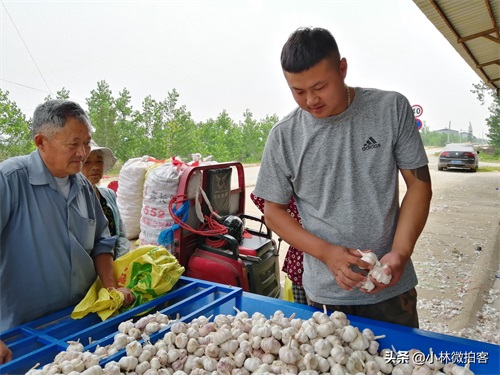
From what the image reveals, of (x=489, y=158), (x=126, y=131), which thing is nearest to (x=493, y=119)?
(x=489, y=158)

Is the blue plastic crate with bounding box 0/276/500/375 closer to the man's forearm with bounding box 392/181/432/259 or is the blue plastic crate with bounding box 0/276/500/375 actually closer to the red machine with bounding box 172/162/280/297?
the man's forearm with bounding box 392/181/432/259

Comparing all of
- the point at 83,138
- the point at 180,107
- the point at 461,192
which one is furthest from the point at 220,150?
the point at 83,138

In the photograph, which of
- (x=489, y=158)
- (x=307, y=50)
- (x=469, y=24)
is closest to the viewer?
(x=307, y=50)

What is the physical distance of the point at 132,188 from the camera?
446 centimetres

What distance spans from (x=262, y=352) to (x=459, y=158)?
19388 millimetres

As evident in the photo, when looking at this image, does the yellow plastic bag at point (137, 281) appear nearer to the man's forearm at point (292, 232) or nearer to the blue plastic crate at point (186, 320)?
the blue plastic crate at point (186, 320)

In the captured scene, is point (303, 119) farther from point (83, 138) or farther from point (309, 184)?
point (83, 138)

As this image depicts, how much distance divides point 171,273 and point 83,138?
63cm

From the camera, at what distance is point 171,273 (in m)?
1.51

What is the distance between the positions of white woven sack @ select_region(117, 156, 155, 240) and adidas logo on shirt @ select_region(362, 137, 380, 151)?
345 centimetres

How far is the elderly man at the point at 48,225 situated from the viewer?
1.37 meters

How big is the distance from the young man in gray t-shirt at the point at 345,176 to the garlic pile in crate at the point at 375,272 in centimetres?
5

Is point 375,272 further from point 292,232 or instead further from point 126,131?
point 126,131

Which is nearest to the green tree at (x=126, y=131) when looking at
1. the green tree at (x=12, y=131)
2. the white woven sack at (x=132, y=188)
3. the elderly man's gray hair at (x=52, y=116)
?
the green tree at (x=12, y=131)
